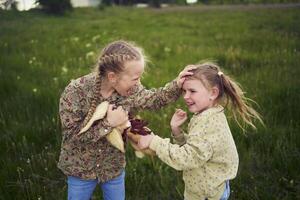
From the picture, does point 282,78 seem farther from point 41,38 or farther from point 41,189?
point 41,38

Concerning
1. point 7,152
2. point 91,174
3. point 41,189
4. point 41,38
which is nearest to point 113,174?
point 91,174

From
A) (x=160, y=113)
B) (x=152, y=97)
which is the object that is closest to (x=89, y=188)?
(x=152, y=97)

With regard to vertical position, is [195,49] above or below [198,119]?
below

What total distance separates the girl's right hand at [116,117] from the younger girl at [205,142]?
137 millimetres

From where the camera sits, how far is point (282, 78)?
6.21 metres

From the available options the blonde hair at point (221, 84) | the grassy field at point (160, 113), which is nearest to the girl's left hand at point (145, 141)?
the blonde hair at point (221, 84)

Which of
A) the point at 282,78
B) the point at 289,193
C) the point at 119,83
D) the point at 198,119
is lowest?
the point at 289,193

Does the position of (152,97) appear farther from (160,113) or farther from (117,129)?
(160,113)

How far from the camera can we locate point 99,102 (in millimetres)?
2863

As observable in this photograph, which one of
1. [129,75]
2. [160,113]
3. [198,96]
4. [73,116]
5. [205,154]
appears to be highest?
[129,75]

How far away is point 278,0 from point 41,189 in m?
23.3

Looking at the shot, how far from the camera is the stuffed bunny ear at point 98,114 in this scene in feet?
8.91

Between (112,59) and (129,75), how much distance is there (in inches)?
5.5

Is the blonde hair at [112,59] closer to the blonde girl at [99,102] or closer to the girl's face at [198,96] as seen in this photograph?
the blonde girl at [99,102]
